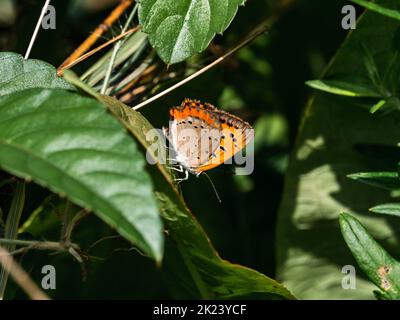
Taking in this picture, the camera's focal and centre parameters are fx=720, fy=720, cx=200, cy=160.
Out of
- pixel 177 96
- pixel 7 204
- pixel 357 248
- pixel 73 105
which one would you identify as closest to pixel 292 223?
pixel 177 96

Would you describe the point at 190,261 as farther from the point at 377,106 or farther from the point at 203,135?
the point at 377,106

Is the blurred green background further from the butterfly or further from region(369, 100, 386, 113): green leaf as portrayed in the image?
region(369, 100, 386, 113): green leaf

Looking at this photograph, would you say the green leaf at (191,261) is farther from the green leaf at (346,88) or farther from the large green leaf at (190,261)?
the green leaf at (346,88)

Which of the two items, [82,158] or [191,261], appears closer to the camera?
[82,158]

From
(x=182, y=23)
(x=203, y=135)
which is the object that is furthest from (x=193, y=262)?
(x=182, y=23)

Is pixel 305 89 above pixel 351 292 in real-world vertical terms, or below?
above

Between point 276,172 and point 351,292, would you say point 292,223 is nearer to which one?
point 351,292
